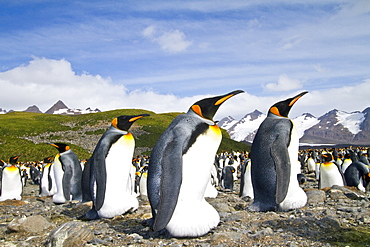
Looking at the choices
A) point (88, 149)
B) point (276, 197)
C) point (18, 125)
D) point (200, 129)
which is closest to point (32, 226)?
point (200, 129)

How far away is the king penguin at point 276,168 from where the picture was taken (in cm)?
498

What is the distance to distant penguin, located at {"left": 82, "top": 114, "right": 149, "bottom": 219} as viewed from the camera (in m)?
5.22

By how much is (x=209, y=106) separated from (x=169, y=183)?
0.99m

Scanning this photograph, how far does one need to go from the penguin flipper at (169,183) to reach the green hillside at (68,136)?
31.5 meters

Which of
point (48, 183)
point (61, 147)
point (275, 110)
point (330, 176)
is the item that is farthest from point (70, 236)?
point (48, 183)

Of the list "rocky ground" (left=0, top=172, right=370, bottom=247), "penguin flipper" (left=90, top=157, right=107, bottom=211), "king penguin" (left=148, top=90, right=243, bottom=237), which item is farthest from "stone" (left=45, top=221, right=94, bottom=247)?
"penguin flipper" (left=90, top=157, right=107, bottom=211)

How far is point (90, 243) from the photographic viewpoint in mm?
3619

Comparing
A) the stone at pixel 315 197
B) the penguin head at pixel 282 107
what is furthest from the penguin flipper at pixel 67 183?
the stone at pixel 315 197

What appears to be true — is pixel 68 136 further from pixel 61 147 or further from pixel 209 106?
pixel 209 106

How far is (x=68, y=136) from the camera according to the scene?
44969 millimetres

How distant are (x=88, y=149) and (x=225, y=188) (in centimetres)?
2899

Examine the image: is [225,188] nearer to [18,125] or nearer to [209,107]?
[209,107]

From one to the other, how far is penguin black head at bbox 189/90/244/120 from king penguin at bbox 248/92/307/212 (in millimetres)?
1455

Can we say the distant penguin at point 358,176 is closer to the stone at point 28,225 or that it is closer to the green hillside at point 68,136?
the stone at point 28,225
